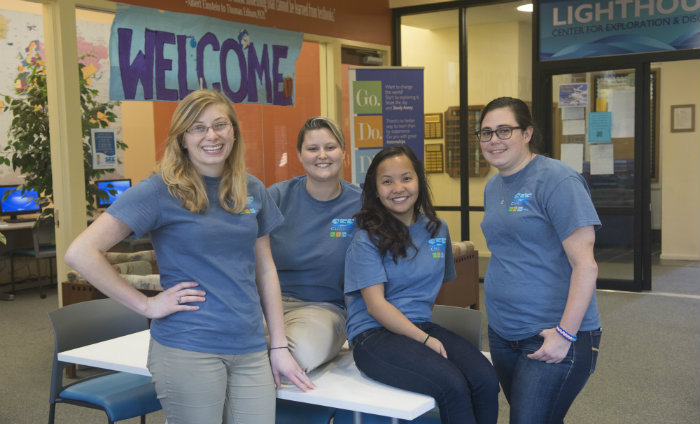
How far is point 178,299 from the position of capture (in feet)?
6.71

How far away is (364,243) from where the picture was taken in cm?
240

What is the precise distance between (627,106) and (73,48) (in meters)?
5.00

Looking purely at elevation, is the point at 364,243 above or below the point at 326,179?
below

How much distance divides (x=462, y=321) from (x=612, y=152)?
479cm

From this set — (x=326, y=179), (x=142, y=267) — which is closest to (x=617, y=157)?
(x=142, y=267)

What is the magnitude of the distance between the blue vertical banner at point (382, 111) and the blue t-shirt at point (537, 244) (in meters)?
4.45

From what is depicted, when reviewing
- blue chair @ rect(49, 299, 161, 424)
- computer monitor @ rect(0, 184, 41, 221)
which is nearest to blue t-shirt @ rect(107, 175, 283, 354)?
blue chair @ rect(49, 299, 161, 424)

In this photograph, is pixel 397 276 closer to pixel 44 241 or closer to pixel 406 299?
pixel 406 299

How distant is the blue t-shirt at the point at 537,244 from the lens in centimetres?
217

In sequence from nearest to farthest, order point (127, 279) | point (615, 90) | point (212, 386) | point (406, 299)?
1. point (212, 386)
2. point (406, 299)
3. point (127, 279)
4. point (615, 90)

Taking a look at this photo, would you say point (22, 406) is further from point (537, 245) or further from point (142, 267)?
point (537, 245)

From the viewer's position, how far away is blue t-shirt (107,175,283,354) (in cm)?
204

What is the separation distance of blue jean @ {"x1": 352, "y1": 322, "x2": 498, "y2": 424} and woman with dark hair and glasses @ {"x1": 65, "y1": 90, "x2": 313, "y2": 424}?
9.8 inches

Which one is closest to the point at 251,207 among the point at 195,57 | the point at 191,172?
the point at 191,172
